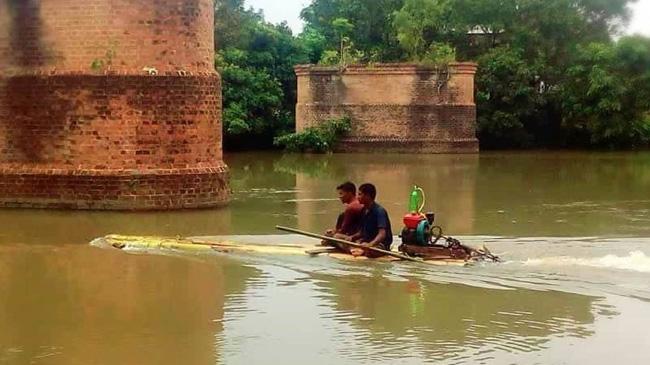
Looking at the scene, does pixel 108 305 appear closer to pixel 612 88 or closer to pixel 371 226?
pixel 371 226

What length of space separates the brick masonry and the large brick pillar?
1757cm

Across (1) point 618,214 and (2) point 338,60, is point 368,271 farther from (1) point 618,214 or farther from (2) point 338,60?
(2) point 338,60

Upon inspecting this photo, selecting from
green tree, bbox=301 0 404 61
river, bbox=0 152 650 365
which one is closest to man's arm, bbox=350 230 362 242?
river, bbox=0 152 650 365

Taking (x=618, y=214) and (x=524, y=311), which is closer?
(x=524, y=311)

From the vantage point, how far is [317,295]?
9812 mm

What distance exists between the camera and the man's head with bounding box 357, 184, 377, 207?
1151cm

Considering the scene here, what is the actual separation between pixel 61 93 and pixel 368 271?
7.88 metres

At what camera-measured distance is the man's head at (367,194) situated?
11.5 metres

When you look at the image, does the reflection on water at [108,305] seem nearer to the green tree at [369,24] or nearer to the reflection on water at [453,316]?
the reflection on water at [453,316]

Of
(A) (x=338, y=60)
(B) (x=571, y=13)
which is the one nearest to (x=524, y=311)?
(A) (x=338, y=60)

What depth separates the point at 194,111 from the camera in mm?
16891

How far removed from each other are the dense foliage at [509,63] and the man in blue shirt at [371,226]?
23366 mm

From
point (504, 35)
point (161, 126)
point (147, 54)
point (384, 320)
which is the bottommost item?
point (384, 320)

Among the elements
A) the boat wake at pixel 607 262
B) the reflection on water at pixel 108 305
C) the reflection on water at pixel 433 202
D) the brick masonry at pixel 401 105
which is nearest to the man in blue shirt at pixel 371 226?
the reflection on water at pixel 108 305
